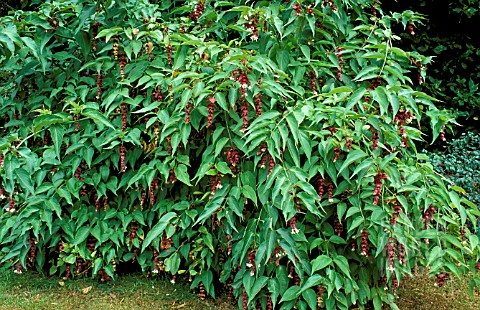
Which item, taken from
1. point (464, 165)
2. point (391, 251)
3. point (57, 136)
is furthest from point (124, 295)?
point (464, 165)

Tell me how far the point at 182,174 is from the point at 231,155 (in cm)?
32

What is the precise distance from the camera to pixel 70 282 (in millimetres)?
→ 3570

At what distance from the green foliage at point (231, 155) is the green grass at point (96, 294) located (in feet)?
0.38

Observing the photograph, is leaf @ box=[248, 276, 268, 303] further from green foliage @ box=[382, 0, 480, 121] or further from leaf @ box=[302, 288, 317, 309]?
green foliage @ box=[382, 0, 480, 121]

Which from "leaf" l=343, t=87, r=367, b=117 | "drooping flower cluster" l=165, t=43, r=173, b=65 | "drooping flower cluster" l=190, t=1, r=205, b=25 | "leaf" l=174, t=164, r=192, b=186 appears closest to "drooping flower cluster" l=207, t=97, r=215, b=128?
"leaf" l=174, t=164, r=192, b=186

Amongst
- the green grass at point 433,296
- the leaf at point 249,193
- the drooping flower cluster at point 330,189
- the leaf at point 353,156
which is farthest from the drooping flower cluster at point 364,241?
the green grass at point 433,296

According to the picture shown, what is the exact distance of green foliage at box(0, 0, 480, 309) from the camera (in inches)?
114

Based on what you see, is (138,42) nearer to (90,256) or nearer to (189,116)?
(189,116)

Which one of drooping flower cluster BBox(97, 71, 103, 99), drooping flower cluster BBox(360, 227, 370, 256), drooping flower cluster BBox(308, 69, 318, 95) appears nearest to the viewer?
drooping flower cluster BBox(360, 227, 370, 256)

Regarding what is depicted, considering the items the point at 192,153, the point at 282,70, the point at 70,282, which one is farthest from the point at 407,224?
the point at 70,282

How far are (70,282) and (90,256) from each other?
10.5 inches

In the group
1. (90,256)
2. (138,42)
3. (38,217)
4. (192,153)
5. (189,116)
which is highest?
(138,42)

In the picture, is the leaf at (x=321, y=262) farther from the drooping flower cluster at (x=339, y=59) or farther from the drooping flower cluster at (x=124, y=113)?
the drooping flower cluster at (x=124, y=113)

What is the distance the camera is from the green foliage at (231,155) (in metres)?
2.91
